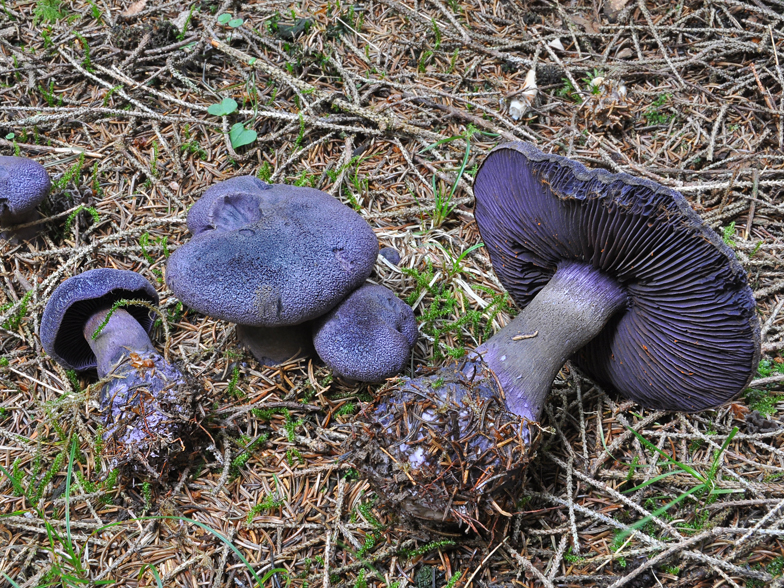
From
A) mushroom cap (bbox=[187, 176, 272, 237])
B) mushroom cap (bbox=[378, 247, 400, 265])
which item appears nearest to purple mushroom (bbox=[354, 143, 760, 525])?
mushroom cap (bbox=[378, 247, 400, 265])

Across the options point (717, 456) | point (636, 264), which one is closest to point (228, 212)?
point (636, 264)

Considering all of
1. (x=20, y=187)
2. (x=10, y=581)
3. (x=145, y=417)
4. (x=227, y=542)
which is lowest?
(x=10, y=581)

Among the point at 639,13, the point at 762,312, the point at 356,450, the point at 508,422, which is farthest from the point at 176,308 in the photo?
the point at 639,13

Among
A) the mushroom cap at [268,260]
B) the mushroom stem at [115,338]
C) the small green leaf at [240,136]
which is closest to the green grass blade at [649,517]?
the mushroom cap at [268,260]

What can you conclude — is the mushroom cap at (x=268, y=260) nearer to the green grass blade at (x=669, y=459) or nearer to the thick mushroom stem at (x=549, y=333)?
the thick mushroom stem at (x=549, y=333)

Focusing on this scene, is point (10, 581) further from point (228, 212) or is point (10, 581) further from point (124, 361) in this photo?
point (228, 212)

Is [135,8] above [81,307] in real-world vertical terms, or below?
above

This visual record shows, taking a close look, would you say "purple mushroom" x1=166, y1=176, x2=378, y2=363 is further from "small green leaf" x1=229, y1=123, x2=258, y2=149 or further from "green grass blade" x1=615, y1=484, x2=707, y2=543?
"green grass blade" x1=615, y1=484, x2=707, y2=543
